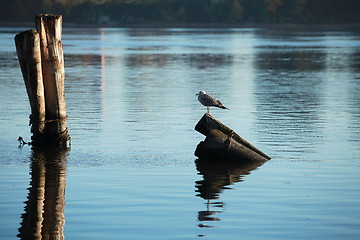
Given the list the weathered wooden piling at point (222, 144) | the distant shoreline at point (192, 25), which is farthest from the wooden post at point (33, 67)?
the distant shoreline at point (192, 25)

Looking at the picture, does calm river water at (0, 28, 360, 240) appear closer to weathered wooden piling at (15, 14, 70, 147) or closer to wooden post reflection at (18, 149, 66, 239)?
wooden post reflection at (18, 149, 66, 239)

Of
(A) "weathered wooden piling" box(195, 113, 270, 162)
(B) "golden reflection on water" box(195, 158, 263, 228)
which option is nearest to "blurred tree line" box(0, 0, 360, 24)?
(A) "weathered wooden piling" box(195, 113, 270, 162)

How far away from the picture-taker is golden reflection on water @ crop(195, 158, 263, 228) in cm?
1210

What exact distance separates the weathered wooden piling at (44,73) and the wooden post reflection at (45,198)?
56 cm

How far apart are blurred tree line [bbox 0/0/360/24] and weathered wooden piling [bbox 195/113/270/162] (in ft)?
471

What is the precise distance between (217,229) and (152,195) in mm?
2107

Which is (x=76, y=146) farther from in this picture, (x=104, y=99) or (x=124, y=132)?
(x=104, y=99)

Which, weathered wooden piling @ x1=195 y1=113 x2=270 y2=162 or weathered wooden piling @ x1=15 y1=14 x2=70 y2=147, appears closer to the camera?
weathered wooden piling @ x1=195 y1=113 x2=270 y2=162

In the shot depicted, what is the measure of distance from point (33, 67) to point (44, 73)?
442 mm

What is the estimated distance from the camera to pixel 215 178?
14.5 metres

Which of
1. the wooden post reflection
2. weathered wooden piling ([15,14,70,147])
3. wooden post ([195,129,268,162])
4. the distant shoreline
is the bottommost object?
the wooden post reflection

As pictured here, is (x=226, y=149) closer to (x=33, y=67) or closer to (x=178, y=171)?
(x=178, y=171)

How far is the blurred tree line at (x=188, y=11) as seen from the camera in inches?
6230

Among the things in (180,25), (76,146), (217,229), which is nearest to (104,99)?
(76,146)
